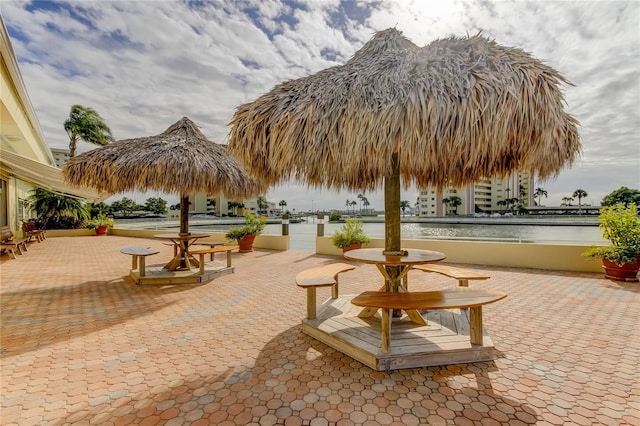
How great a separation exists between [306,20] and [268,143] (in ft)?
12.9

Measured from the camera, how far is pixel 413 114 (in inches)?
95.8

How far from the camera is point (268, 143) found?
316 cm

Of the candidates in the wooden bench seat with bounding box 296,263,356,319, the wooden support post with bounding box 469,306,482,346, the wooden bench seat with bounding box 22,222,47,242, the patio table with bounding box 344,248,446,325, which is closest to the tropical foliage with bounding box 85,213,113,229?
the wooden bench seat with bounding box 22,222,47,242

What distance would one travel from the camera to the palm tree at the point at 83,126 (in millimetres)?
18359

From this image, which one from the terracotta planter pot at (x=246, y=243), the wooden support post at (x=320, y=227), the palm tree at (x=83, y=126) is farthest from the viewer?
the palm tree at (x=83, y=126)

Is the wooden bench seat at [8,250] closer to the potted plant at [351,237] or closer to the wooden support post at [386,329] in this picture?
the potted plant at [351,237]

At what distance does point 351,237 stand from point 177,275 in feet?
15.0

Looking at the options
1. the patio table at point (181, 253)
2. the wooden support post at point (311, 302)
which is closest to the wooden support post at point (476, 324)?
the wooden support post at point (311, 302)

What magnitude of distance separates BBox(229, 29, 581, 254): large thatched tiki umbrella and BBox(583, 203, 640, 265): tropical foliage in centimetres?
370

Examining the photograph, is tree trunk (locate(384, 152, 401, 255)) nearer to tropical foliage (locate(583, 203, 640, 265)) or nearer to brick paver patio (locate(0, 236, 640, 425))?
brick paver patio (locate(0, 236, 640, 425))

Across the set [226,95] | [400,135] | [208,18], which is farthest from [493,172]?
[226,95]

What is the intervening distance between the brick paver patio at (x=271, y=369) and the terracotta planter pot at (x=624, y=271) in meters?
0.73

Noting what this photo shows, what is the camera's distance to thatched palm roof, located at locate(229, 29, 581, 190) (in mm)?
2418

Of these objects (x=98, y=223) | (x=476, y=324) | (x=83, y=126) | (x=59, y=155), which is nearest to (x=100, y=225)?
(x=98, y=223)
